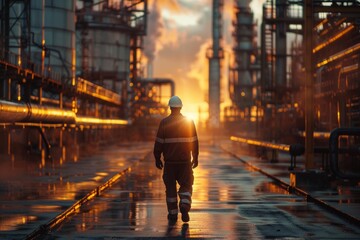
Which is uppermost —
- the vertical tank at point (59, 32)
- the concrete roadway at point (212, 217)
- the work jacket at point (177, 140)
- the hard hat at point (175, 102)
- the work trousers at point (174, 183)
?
the vertical tank at point (59, 32)

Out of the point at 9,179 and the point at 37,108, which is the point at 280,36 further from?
the point at 9,179

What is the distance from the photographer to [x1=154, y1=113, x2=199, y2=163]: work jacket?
1275cm

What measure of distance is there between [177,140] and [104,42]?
75.0 meters

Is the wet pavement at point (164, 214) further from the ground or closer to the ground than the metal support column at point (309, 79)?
closer to the ground

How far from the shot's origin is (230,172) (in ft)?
91.2

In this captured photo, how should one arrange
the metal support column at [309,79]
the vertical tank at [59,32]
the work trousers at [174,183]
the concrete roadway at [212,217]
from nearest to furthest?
1. the concrete roadway at [212,217]
2. the work trousers at [174,183]
3. the metal support column at [309,79]
4. the vertical tank at [59,32]

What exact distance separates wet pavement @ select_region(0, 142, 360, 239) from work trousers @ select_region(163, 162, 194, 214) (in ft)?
1.02

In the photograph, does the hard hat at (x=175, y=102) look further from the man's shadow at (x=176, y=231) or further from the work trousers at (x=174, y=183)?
the man's shadow at (x=176, y=231)

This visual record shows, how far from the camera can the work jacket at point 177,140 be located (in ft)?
41.8

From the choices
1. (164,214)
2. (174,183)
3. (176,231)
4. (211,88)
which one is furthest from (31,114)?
(211,88)

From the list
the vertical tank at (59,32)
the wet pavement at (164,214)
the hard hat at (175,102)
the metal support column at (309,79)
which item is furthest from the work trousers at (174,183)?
the vertical tank at (59,32)

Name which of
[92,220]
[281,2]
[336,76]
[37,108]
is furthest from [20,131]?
[281,2]

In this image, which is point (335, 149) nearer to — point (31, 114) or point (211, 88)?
point (31, 114)

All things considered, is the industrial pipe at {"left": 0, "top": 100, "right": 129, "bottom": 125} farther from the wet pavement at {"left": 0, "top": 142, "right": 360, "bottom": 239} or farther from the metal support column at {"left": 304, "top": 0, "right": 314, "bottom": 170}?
the metal support column at {"left": 304, "top": 0, "right": 314, "bottom": 170}
